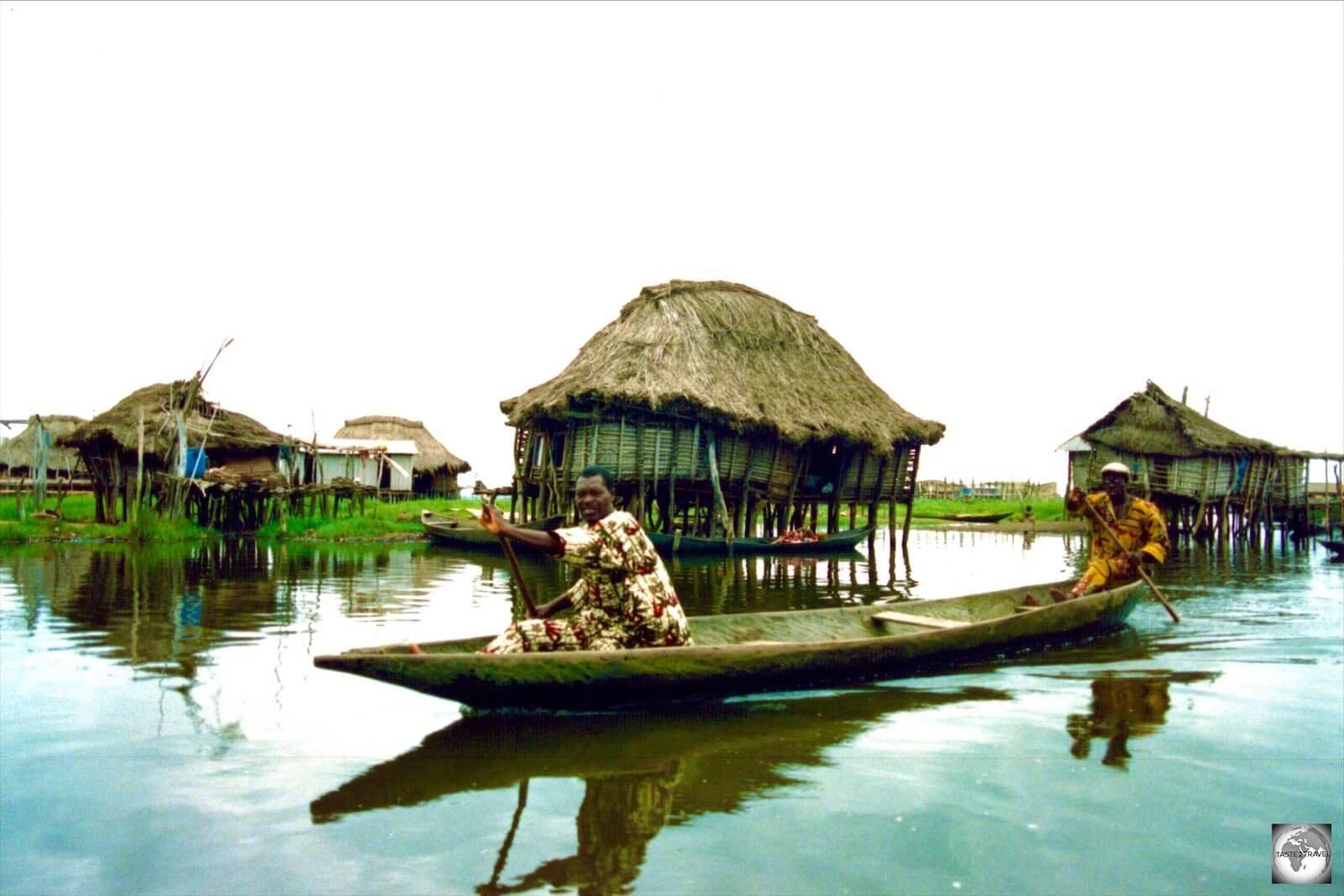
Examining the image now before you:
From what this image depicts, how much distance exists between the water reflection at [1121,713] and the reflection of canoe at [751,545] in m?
11.7

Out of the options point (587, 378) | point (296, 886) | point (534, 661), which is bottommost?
point (296, 886)

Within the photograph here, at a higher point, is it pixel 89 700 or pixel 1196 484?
pixel 1196 484

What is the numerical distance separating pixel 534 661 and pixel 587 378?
14391 millimetres

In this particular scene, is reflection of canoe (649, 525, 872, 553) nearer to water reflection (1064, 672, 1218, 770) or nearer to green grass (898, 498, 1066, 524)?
water reflection (1064, 672, 1218, 770)

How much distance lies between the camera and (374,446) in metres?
30.5

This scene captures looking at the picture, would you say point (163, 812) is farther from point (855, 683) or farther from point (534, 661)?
point (855, 683)

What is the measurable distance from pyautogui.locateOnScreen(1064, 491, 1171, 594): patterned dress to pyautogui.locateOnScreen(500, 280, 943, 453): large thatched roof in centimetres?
984

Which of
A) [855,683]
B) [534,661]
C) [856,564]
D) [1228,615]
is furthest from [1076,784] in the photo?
[856,564]

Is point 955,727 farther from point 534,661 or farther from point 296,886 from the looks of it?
point 296,886

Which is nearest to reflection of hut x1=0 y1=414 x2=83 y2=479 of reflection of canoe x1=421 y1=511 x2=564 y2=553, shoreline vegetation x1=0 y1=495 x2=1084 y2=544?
shoreline vegetation x1=0 y1=495 x2=1084 y2=544

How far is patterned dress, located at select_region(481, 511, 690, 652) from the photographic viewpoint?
5.55 m

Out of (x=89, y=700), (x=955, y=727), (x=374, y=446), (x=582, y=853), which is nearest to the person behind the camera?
(x=582, y=853)

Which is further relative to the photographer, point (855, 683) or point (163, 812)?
point (855, 683)

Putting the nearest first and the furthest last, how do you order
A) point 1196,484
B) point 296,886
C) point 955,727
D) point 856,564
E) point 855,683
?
point 296,886, point 955,727, point 855,683, point 856,564, point 1196,484
